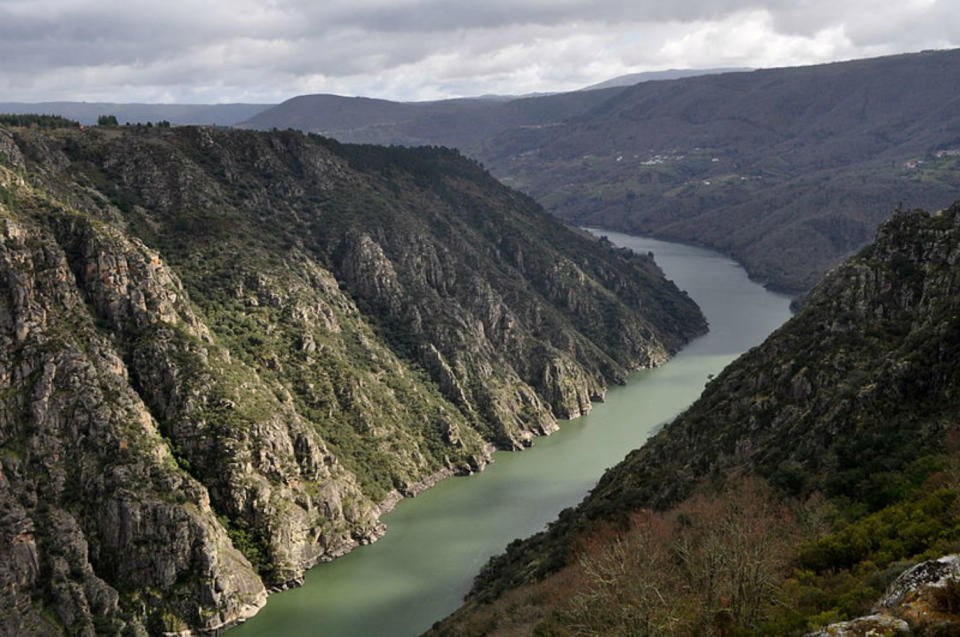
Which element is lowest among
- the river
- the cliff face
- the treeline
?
the river

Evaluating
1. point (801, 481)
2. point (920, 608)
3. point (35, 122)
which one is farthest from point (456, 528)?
point (35, 122)

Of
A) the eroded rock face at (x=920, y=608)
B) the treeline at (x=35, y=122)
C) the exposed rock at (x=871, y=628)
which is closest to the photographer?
the eroded rock face at (x=920, y=608)

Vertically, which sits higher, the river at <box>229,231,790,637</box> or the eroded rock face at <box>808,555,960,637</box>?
the eroded rock face at <box>808,555,960,637</box>

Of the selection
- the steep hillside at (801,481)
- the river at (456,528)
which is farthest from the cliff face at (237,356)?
the steep hillside at (801,481)

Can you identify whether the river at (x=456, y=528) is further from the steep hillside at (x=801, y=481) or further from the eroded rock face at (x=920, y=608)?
the eroded rock face at (x=920, y=608)

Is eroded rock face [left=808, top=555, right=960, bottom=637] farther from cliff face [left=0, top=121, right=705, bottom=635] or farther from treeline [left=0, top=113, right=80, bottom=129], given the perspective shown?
treeline [left=0, top=113, right=80, bottom=129]

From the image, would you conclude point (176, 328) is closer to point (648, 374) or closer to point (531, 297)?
point (531, 297)

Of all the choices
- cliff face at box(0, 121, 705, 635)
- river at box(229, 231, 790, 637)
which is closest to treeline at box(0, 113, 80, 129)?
cliff face at box(0, 121, 705, 635)
